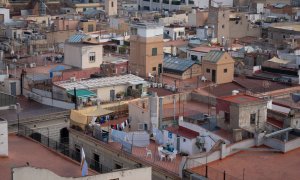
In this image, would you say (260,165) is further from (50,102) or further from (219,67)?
(219,67)

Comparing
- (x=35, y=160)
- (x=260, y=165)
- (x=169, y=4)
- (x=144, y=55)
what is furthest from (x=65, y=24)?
(x=260, y=165)

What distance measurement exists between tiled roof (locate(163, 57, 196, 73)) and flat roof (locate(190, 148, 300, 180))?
56.3ft

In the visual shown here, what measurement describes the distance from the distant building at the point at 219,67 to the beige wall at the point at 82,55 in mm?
7072

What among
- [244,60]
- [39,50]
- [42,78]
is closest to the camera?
[42,78]

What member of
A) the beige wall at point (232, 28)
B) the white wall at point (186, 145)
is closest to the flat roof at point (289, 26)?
the beige wall at point (232, 28)

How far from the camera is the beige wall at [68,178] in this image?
830 inches

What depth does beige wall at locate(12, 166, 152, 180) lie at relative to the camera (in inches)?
830

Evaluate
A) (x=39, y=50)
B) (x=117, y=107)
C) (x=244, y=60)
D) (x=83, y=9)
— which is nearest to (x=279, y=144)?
(x=117, y=107)

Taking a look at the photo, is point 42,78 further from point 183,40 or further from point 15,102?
point 183,40

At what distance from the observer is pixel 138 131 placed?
30844 mm

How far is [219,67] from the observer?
41.1 m

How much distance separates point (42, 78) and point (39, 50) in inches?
678

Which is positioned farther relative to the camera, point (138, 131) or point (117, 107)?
point (117, 107)

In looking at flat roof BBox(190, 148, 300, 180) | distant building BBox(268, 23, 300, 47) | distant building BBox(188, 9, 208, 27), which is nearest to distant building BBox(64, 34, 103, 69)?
flat roof BBox(190, 148, 300, 180)
